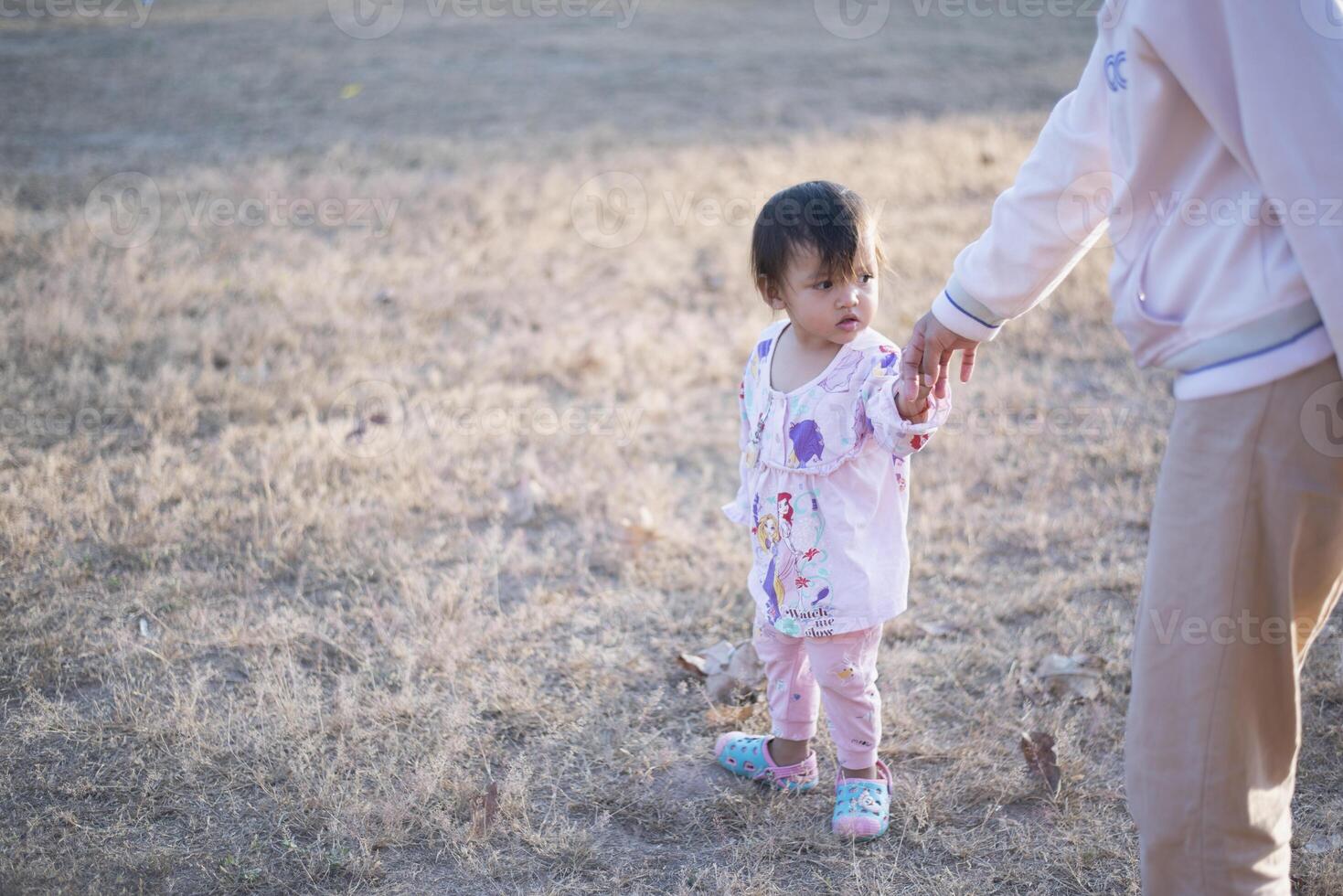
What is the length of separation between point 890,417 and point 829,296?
0.94 feet

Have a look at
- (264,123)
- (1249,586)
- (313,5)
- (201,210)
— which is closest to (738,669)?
(1249,586)

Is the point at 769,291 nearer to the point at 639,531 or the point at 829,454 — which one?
the point at 829,454

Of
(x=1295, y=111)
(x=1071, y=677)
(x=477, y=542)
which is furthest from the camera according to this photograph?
(x=477, y=542)

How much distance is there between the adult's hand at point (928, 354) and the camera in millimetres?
1827

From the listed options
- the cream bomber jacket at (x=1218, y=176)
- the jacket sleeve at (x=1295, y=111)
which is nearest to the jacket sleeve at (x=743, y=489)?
the cream bomber jacket at (x=1218, y=176)

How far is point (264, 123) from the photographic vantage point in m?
9.01

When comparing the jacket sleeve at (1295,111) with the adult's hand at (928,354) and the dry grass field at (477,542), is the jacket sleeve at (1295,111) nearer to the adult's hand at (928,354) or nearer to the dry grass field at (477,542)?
the adult's hand at (928,354)

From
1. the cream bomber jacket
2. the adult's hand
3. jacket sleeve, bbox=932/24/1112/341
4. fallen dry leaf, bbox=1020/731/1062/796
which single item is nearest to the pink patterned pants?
fallen dry leaf, bbox=1020/731/1062/796

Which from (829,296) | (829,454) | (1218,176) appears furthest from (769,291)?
(1218,176)

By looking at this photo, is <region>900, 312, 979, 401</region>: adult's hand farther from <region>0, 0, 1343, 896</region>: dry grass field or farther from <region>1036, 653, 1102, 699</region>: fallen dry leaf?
<region>1036, 653, 1102, 699</region>: fallen dry leaf

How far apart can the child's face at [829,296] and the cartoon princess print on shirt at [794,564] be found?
0.33m

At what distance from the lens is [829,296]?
2.12 m

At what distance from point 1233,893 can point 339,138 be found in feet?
27.3

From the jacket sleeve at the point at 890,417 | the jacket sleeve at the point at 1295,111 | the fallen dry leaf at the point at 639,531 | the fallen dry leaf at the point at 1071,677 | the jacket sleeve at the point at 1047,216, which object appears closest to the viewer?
the jacket sleeve at the point at 1295,111
